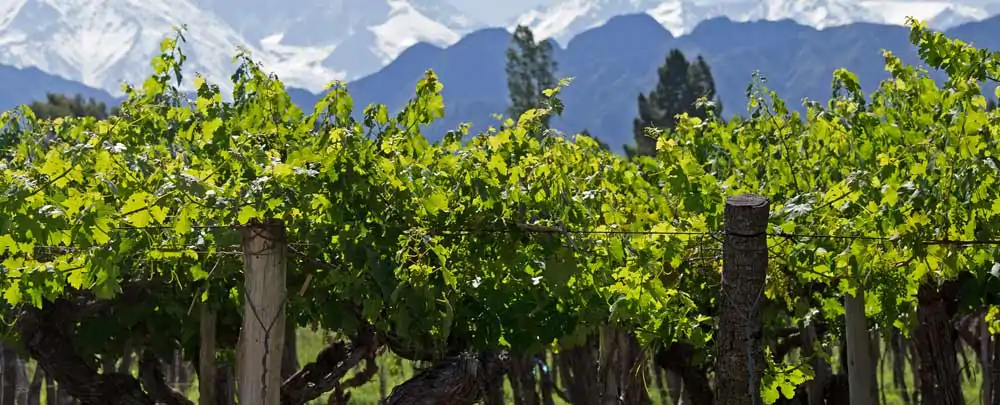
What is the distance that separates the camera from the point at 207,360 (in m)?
6.37

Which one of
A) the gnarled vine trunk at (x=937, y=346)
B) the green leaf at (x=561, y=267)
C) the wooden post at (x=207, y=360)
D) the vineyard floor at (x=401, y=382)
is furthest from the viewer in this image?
the vineyard floor at (x=401, y=382)

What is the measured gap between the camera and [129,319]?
6.69 meters

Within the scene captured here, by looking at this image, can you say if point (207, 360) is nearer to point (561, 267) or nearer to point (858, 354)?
point (561, 267)

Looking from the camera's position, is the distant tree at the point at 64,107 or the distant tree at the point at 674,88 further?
the distant tree at the point at 674,88

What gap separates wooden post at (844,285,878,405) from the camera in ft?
18.1

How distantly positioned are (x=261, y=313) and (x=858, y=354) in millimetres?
3020

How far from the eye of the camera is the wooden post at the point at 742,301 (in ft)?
12.5

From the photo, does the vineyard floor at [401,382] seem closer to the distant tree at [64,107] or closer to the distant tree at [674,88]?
the distant tree at [64,107]

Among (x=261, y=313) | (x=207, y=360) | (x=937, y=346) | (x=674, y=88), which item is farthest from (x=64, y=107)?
(x=261, y=313)

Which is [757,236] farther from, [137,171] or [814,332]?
[814,332]

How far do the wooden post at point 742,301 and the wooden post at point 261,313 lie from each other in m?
1.67

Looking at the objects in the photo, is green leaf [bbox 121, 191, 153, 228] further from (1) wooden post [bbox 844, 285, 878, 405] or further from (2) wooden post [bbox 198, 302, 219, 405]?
(1) wooden post [bbox 844, 285, 878, 405]

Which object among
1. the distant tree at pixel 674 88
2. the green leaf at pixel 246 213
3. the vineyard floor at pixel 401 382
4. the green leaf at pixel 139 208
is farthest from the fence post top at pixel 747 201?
the distant tree at pixel 674 88

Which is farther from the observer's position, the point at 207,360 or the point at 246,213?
the point at 207,360
